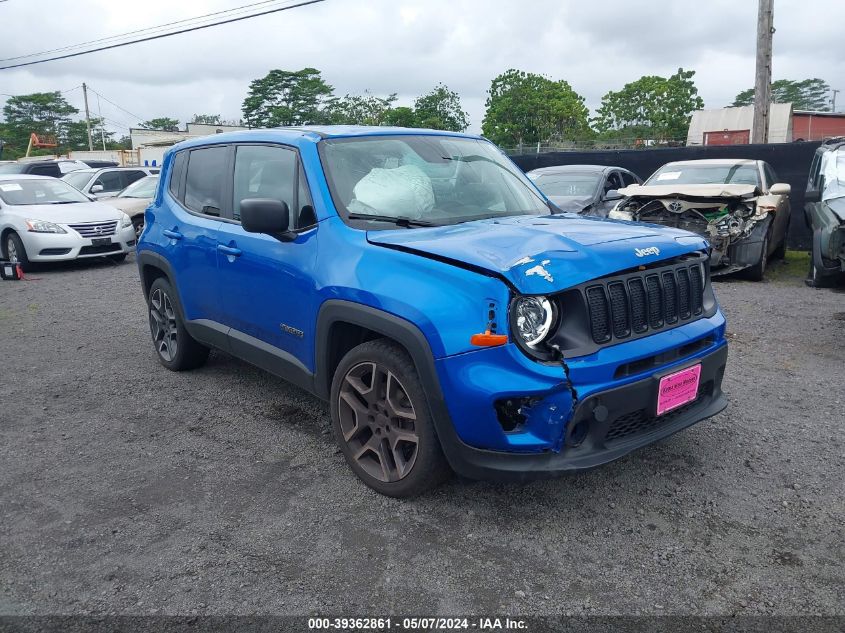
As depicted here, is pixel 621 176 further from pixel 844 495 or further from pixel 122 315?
pixel 844 495

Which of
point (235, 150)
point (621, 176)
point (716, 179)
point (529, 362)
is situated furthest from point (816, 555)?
point (621, 176)

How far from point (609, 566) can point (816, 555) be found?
876mm

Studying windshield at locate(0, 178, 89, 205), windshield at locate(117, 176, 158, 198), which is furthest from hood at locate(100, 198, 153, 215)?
windshield at locate(0, 178, 89, 205)

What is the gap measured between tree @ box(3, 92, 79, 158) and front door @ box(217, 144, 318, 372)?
93.8 m

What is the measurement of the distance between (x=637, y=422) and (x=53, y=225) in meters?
11.0

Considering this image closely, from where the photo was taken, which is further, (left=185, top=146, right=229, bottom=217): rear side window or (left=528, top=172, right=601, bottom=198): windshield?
(left=528, top=172, right=601, bottom=198): windshield

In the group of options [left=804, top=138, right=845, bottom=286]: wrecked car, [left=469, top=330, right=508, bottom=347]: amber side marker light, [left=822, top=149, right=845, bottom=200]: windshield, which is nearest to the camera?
[left=469, top=330, right=508, bottom=347]: amber side marker light

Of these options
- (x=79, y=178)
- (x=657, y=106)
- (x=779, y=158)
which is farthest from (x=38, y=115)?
(x=779, y=158)

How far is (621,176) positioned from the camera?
12156 mm

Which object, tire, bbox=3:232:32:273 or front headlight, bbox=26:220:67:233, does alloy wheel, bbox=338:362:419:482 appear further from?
tire, bbox=3:232:32:273

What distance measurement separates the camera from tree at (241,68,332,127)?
71.7m

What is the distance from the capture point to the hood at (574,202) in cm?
1040

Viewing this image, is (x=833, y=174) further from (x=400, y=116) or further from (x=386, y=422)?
(x=400, y=116)

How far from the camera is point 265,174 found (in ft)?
13.8
